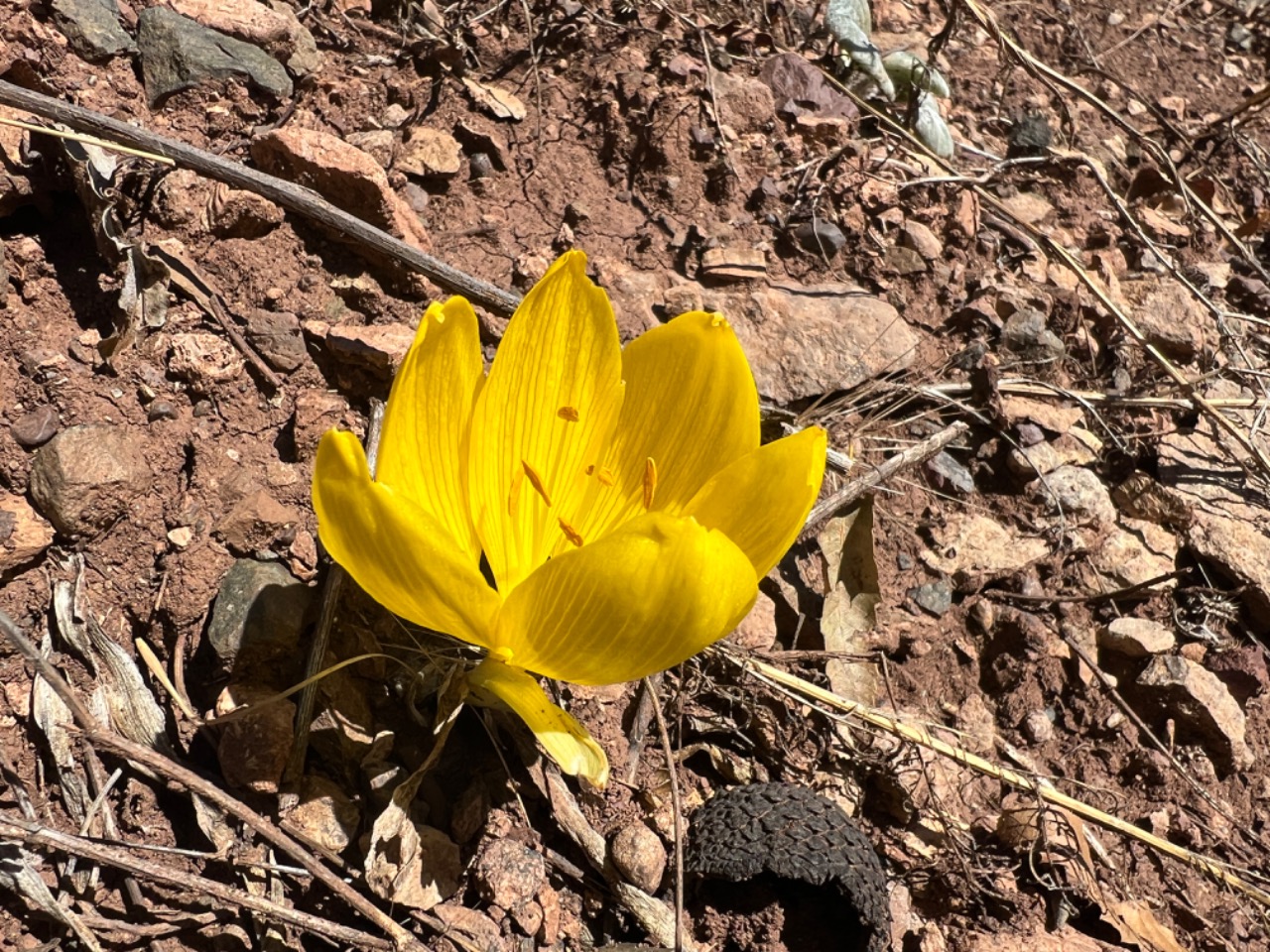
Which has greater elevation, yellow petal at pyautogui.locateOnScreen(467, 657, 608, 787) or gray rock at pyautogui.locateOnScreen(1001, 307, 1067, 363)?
gray rock at pyautogui.locateOnScreen(1001, 307, 1067, 363)

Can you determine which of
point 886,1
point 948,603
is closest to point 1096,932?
point 948,603

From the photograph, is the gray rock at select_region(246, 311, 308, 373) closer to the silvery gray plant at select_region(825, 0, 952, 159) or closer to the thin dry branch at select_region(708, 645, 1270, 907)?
the thin dry branch at select_region(708, 645, 1270, 907)

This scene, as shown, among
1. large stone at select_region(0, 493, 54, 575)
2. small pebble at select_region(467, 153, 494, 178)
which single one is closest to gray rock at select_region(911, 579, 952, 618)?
small pebble at select_region(467, 153, 494, 178)

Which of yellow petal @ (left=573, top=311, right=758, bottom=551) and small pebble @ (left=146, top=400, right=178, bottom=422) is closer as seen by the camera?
yellow petal @ (left=573, top=311, right=758, bottom=551)

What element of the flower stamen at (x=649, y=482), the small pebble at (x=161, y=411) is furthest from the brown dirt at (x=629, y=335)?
the flower stamen at (x=649, y=482)

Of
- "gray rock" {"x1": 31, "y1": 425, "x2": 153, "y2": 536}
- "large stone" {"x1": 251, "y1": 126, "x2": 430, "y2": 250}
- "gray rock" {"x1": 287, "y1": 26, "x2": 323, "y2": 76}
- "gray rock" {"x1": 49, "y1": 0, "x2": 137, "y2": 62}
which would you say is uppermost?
"gray rock" {"x1": 49, "y1": 0, "x2": 137, "y2": 62}

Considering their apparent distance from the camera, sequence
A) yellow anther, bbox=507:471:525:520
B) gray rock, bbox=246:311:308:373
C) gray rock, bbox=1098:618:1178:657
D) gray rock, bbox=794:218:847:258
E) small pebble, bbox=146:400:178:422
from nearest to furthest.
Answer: yellow anther, bbox=507:471:525:520 < small pebble, bbox=146:400:178:422 < gray rock, bbox=246:311:308:373 < gray rock, bbox=1098:618:1178:657 < gray rock, bbox=794:218:847:258

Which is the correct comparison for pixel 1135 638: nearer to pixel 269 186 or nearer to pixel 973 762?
pixel 973 762
